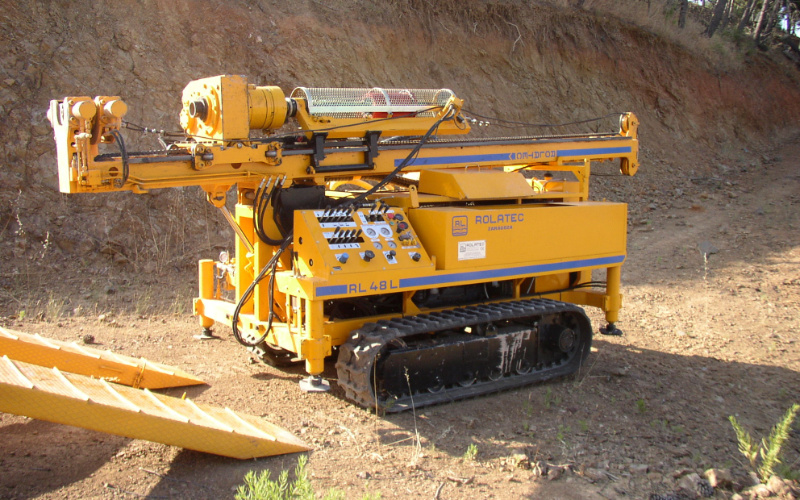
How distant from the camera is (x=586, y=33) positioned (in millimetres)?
17609

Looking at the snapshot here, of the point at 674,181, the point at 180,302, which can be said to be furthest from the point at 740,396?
the point at 674,181

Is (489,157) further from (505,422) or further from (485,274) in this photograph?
(505,422)

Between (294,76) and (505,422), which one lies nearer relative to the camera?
(505,422)

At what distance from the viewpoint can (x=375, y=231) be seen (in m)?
5.89

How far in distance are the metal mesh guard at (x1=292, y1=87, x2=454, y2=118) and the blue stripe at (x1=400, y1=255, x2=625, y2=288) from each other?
1.49 metres

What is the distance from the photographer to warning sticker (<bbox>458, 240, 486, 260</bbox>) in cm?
611

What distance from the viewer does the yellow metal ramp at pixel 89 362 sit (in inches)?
218

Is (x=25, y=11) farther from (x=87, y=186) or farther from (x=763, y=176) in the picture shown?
(x=763, y=176)

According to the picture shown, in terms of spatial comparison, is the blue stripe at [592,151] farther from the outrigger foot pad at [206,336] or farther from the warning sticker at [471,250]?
the outrigger foot pad at [206,336]

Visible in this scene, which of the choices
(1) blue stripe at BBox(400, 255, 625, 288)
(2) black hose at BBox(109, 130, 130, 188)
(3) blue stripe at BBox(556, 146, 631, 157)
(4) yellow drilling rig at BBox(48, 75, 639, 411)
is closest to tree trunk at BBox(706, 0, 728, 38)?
(3) blue stripe at BBox(556, 146, 631, 157)

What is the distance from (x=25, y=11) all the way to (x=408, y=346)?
8110 mm

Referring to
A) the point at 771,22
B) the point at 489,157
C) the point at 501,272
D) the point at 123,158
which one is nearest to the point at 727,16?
the point at 771,22

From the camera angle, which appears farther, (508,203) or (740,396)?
(508,203)

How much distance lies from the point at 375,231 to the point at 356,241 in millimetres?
207
